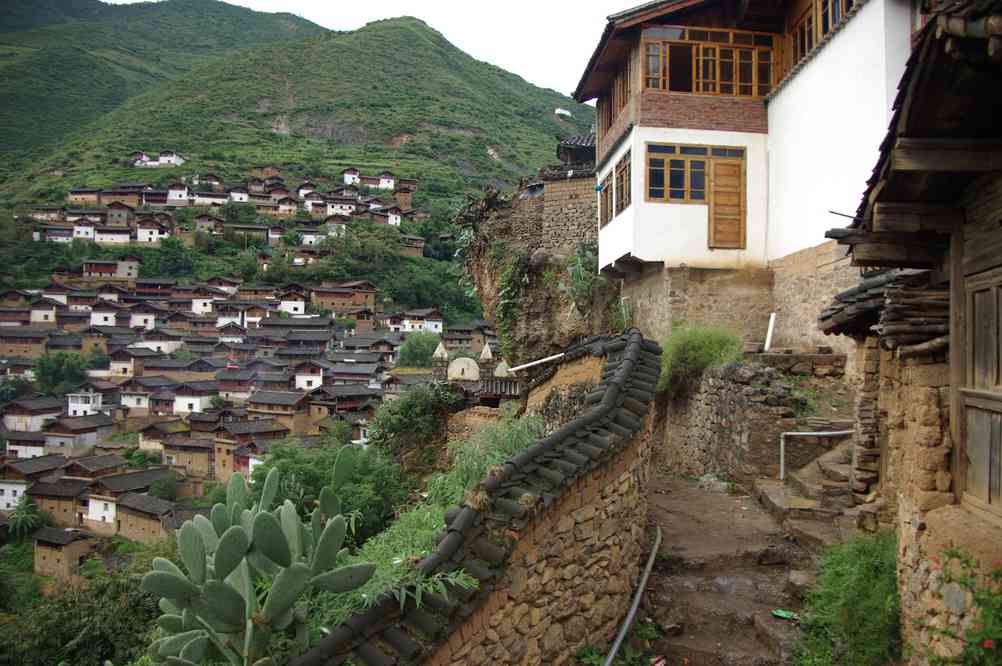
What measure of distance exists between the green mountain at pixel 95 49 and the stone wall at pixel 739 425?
11491 centimetres

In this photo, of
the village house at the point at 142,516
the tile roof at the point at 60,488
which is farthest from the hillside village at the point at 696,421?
the tile roof at the point at 60,488

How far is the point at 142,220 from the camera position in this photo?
230 feet

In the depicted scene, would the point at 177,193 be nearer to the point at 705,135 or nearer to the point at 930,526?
the point at 705,135

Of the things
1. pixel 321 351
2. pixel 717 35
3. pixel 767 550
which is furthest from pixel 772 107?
pixel 321 351

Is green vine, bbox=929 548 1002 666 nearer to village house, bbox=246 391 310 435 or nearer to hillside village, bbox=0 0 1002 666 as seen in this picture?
hillside village, bbox=0 0 1002 666

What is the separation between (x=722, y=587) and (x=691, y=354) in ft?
20.9

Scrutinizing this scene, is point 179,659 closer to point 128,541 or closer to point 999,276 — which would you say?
point 999,276

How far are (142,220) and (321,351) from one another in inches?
1211

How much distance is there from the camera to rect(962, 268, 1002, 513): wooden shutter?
3.25 m

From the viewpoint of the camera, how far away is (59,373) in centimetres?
5091

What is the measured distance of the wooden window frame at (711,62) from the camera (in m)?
13.5

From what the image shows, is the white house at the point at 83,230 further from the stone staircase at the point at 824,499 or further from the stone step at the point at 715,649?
the stone step at the point at 715,649

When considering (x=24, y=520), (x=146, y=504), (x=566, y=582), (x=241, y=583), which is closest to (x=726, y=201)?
(x=566, y=582)

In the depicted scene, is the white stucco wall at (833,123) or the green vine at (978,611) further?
the white stucco wall at (833,123)
